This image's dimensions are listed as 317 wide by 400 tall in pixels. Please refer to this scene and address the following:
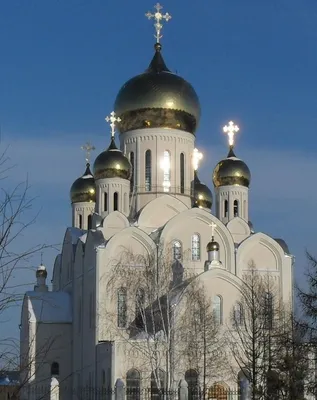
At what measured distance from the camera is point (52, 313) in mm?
34562

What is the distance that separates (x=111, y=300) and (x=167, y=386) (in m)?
5.22

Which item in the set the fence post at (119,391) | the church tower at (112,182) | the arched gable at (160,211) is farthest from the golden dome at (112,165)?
the fence post at (119,391)

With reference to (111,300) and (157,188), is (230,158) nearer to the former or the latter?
(157,188)

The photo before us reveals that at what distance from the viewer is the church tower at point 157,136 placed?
1346 inches

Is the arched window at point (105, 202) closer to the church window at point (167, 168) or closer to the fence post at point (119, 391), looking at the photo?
the church window at point (167, 168)

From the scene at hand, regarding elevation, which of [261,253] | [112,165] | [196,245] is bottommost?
[261,253]

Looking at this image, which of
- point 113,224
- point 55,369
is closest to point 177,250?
point 113,224

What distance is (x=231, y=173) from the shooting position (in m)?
34.5

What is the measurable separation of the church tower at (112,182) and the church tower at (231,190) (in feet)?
12.8

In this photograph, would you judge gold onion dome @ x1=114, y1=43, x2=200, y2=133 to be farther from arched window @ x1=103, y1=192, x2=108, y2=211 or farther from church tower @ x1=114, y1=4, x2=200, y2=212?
arched window @ x1=103, y1=192, x2=108, y2=211

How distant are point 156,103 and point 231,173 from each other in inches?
158

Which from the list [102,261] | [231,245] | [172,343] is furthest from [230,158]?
[172,343]

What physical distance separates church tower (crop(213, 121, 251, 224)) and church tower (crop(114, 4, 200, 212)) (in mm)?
1209

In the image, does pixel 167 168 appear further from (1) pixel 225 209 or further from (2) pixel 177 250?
(2) pixel 177 250
